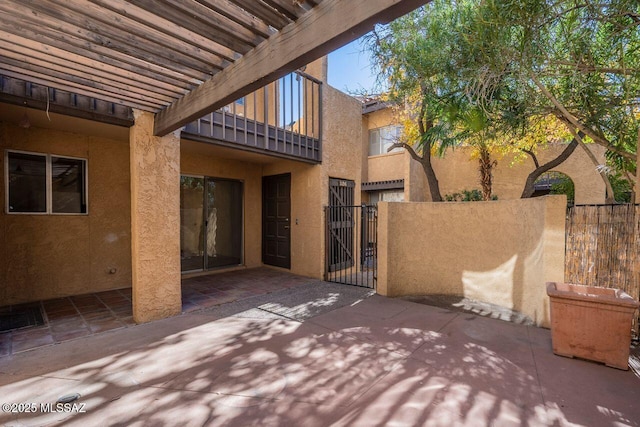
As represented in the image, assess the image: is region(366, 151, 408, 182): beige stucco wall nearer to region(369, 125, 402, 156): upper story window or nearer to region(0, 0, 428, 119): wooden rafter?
region(369, 125, 402, 156): upper story window

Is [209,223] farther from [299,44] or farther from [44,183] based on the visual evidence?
[299,44]

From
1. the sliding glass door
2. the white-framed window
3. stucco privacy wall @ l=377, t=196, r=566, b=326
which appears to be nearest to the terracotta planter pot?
stucco privacy wall @ l=377, t=196, r=566, b=326

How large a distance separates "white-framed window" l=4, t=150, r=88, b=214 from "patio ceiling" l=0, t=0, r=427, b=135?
2.56 metres

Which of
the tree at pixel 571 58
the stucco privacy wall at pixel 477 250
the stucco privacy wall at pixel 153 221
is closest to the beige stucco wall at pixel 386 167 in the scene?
the stucco privacy wall at pixel 477 250

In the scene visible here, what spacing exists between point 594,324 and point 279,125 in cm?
583

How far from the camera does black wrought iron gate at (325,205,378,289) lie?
264 inches

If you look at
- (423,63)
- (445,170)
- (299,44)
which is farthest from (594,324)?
(445,170)

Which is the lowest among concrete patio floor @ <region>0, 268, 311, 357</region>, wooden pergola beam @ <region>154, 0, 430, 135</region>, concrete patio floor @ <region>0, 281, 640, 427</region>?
concrete patio floor @ <region>0, 281, 640, 427</region>

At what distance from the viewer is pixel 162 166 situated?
4250mm

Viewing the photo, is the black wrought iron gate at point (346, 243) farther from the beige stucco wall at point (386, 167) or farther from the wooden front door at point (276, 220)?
the beige stucco wall at point (386, 167)

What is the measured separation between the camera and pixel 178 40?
2.54m

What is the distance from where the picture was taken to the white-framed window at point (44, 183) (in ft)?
15.8

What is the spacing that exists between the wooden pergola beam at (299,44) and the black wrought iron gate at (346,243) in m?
3.99

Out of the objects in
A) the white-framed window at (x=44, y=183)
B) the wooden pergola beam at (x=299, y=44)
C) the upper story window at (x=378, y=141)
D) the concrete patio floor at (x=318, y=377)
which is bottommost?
the concrete patio floor at (x=318, y=377)
